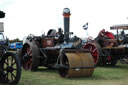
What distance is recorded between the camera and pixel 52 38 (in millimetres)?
9383

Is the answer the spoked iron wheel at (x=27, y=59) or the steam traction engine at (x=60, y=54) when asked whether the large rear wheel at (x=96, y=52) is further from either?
the spoked iron wheel at (x=27, y=59)

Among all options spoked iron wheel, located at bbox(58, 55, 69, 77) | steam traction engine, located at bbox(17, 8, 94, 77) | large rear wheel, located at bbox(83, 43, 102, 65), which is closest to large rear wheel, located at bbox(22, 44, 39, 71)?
steam traction engine, located at bbox(17, 8, 94, 77)

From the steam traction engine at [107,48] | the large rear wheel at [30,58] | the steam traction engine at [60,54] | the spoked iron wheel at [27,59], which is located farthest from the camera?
the steam traction engine at [107,48]

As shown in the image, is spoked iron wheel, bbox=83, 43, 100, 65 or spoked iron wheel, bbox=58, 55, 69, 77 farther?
spoked iron wheel, bbox=83, 43, 100, 65

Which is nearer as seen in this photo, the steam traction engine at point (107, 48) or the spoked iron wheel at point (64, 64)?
the spoked iron wheel at point (64, 64)

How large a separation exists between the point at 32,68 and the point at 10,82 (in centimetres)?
343

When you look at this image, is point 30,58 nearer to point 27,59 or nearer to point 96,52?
point 27,59

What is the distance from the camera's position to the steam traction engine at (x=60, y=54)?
7.39 m

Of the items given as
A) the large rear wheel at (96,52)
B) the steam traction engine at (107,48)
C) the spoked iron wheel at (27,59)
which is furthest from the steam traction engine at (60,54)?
the steam traction engine at (107,48)

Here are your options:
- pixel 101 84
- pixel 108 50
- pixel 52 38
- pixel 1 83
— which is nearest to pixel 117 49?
pixel 108 50

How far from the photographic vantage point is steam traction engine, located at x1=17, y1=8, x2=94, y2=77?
7387 mm

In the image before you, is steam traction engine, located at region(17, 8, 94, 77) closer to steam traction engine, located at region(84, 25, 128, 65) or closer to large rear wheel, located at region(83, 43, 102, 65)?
large rear wheel, located at region(83, 43, 102, 65)

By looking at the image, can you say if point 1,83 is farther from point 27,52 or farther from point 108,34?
point 108,34

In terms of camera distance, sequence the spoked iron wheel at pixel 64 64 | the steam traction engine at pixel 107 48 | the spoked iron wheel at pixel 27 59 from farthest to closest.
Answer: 1. the steam traction engine at pixel 107 48
2. the spoked iron wheel at pixel 27 59
3. the spoked iron wheel at pixel 64 64
